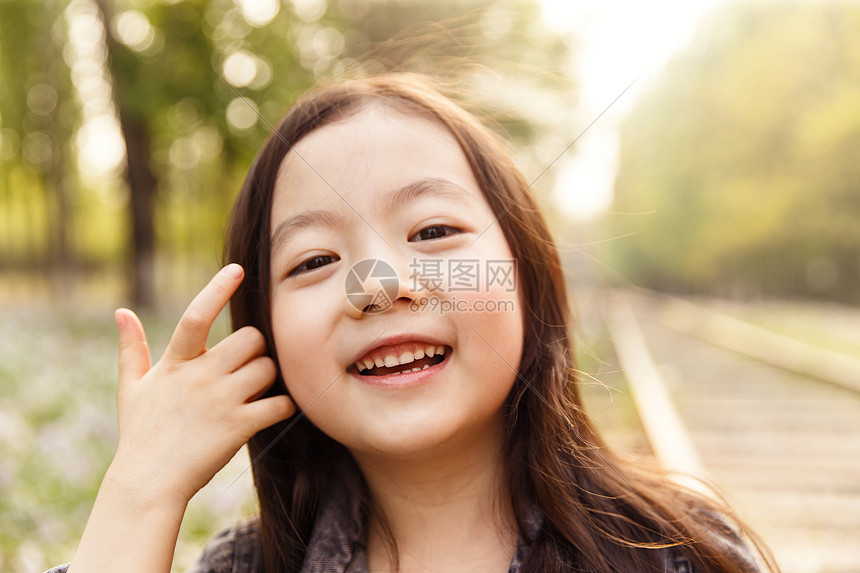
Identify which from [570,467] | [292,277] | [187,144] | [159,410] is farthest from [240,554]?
[187,144]

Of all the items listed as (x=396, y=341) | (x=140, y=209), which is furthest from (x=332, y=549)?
(x=140, y=209)

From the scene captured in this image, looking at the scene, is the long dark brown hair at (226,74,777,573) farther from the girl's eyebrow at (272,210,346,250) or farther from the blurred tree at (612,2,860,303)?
the blurred tree at (612,2,860,303)

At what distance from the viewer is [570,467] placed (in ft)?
5.30

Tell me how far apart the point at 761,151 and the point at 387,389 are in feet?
71.3

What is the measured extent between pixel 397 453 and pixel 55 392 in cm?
458

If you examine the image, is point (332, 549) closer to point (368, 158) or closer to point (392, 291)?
point (392, 291)

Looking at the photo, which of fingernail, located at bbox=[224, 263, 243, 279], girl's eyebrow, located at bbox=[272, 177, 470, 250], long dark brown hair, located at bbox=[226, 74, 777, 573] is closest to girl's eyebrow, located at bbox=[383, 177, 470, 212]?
girl's eyebrow, located at bbox=[272, 177, 470, 250]

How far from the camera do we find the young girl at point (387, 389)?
54.1 inches

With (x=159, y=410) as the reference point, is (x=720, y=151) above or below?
above

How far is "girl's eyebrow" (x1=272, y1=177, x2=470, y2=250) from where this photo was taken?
1.42m

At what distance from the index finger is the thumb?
162mm

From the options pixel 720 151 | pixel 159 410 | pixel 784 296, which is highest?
pixel 720 151

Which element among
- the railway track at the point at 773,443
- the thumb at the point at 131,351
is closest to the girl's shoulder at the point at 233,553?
the thumb at the point at 131,351

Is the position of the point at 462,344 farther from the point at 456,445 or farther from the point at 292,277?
the point at 292,277
